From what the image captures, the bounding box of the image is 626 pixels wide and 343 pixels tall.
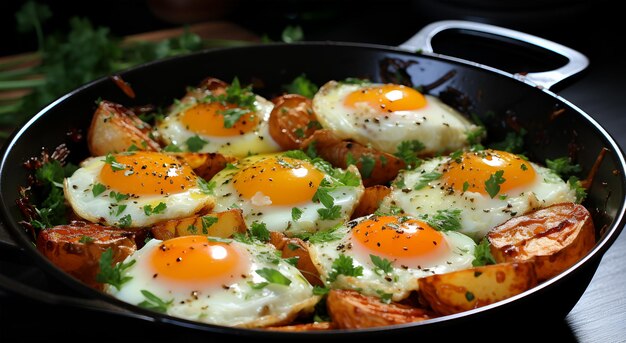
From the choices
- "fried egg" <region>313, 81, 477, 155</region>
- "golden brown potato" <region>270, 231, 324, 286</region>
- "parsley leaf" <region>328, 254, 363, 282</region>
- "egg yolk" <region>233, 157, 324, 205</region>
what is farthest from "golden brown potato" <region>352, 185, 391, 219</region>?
"parsley leaf" <region>328, 254, 363, 282</region>

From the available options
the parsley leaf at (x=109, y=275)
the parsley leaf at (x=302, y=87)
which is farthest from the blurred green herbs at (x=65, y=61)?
the parsley leaf at (x=109, y=275)

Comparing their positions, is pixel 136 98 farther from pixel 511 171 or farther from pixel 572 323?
pixel 572 323

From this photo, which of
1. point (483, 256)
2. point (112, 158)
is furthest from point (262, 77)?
point (483, 256)

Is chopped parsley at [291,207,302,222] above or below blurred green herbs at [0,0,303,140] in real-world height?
below

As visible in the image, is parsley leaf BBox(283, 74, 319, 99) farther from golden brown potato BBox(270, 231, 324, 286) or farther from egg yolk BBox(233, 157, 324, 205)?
golden brown potato BBox(270, 231, 324, 286)

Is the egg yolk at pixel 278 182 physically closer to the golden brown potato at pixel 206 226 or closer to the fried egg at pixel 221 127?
the golden brown potato at pixel 206 226

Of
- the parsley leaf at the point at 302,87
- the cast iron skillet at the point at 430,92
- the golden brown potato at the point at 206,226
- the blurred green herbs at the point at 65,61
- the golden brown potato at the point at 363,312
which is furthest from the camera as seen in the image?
the blurred green herbs at the point at 65,61

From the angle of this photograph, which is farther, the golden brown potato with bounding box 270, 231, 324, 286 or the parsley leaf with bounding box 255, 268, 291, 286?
the golden brown potato with bounding box 270, 231, 324, 286
